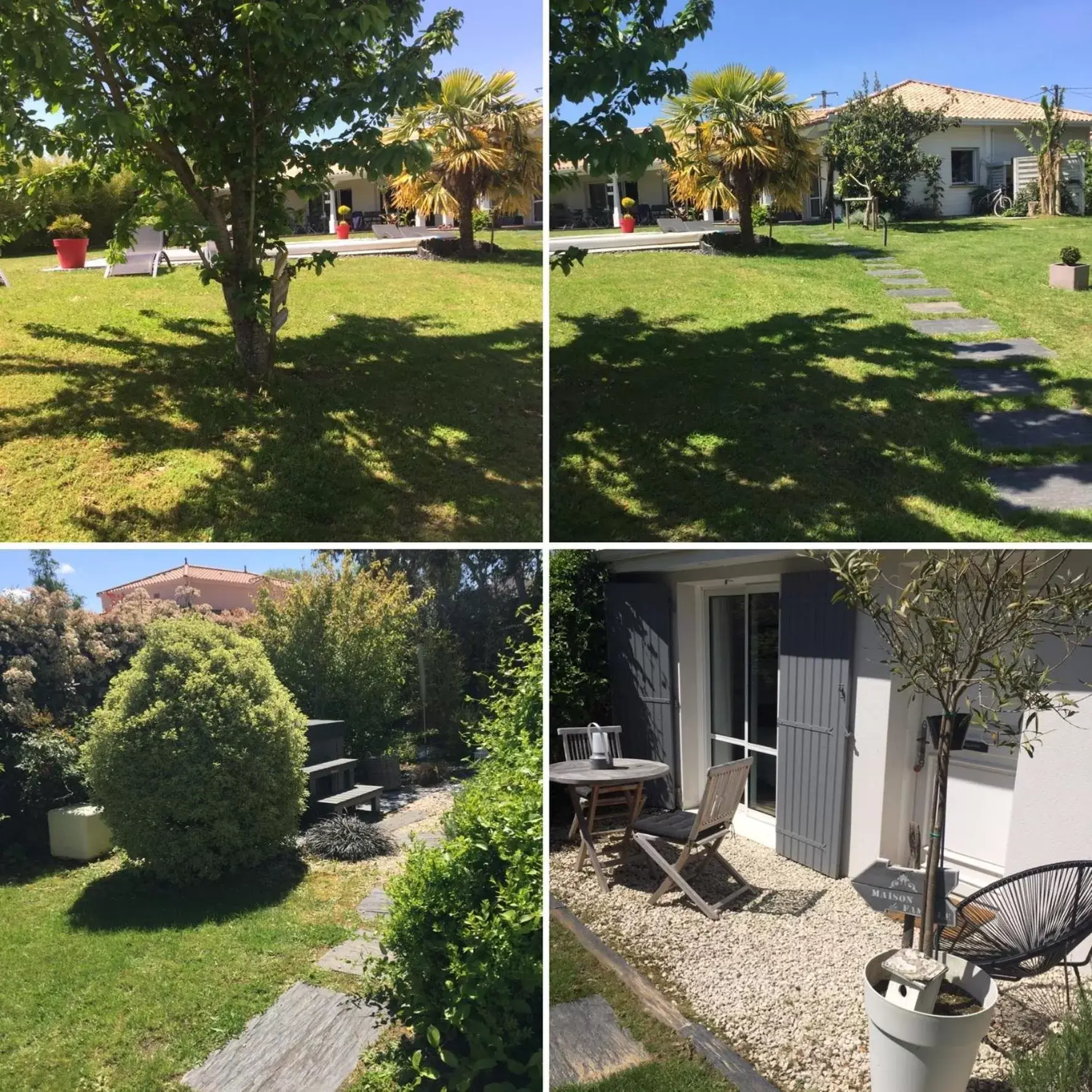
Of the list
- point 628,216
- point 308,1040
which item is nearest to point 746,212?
point 628,216

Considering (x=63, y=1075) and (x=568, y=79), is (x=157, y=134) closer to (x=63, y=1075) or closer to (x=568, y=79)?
(x=568, y=79)

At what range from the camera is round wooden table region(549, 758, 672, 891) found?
4.52 meters

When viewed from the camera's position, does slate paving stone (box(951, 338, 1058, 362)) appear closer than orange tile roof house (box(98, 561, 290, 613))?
No

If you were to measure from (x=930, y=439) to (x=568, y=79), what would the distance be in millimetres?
2547

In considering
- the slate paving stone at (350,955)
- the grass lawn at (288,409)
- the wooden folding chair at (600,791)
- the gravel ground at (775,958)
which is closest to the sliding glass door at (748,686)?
the gravel ground at (775,958)

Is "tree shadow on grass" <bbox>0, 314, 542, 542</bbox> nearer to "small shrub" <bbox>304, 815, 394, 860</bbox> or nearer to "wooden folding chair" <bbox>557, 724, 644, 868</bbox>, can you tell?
"small shrub" <bbox>304, 815, 394, 860</bbox>

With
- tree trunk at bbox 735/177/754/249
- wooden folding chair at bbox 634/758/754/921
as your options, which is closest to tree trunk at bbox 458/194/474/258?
tree trunk at bbox 735/177/754/249

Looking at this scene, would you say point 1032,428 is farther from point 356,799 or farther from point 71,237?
point 71,237

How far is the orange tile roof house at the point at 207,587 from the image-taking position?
357cm

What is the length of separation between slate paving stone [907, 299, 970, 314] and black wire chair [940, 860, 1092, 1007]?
12.6 ft

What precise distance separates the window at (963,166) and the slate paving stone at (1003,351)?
1.55 m

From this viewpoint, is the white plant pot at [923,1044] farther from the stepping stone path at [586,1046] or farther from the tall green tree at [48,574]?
the tall green tree at [48,574]

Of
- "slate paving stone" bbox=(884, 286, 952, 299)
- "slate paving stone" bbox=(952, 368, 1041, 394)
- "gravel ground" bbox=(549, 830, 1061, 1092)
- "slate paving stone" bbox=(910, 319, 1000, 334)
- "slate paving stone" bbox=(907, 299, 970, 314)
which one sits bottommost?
"gravel ground" bbox=(549, 830, 1061, 1092)

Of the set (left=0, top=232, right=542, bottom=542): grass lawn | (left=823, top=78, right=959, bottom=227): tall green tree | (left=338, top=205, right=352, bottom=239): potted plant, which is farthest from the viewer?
(left=823, top=78, right=959, bottom=227): tall green tree
